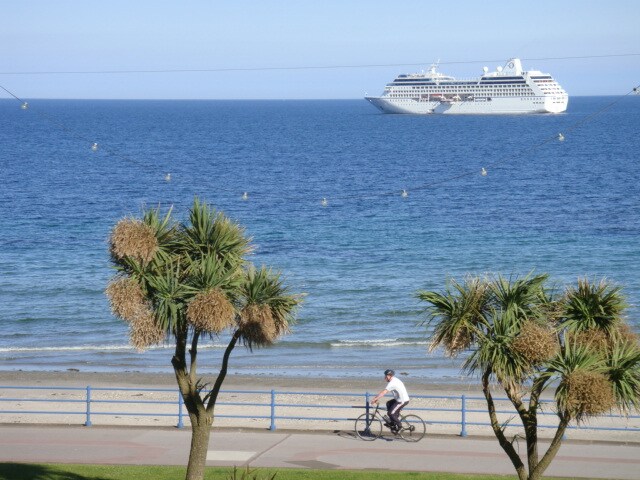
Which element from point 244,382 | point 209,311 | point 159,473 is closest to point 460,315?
point 209,311

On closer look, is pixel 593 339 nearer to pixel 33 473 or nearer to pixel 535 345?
pixel 535 345

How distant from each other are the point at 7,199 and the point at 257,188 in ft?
63.6

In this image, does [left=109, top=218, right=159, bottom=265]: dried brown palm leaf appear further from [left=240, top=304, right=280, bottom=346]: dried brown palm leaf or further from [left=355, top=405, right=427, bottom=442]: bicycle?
[left=355, top=405, right=427, bottom=442]: bicycle

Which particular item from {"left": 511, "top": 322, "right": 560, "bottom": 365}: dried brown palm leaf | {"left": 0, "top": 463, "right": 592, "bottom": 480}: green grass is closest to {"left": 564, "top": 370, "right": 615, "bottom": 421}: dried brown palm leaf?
{"left": 511, "top": 322, "right": 560, "bottom": 365}: dried brown palm leaf

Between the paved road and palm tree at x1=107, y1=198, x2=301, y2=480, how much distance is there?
3.32 metres

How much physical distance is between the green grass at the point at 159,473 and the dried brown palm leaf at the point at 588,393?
188 inches

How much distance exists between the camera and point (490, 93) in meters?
Answer: 192

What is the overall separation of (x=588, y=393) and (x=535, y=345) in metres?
0.87

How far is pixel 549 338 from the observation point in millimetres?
12234

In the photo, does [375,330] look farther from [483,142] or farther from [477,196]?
[483,142]

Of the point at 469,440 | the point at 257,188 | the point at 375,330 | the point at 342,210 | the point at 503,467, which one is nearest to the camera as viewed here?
the point at 503,467

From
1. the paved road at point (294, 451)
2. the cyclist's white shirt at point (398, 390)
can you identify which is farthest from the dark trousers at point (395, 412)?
the paved road at point (294, 451)

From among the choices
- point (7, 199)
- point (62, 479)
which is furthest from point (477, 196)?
point (62, 479)

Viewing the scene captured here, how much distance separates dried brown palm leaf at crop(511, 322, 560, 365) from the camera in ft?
39.9
